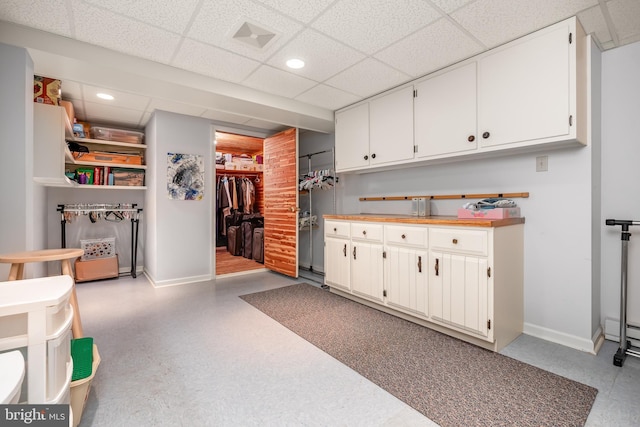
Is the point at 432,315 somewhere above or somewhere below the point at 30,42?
below

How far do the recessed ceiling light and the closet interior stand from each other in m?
3.63

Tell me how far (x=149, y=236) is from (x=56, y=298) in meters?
3.83

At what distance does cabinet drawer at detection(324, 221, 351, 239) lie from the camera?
3.57 meters

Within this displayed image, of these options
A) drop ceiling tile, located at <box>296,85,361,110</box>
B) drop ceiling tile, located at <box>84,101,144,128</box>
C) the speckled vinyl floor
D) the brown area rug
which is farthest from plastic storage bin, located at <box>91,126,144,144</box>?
the brown area rug

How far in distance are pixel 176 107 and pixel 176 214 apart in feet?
4.97

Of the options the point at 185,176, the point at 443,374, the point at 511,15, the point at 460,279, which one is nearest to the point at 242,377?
the point at 443,374

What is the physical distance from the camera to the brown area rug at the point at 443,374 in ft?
5.32

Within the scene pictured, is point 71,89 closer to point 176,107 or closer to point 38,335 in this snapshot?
point 176,107

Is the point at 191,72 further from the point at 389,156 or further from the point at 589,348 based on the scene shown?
the point at 589,348

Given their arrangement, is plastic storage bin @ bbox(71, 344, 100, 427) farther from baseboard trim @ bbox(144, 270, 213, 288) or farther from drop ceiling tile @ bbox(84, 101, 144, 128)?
drop ceiling tile @ bbox(84, 101, 144, 128)

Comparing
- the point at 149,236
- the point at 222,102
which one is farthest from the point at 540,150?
the point at 149,236

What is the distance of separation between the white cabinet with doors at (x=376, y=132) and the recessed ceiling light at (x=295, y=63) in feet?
3.72

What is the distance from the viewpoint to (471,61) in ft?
8.75

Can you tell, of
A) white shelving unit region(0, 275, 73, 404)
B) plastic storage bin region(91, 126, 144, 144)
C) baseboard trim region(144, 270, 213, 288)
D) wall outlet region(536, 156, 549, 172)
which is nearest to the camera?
white shelving unit region(0, 275, 73, 404)
